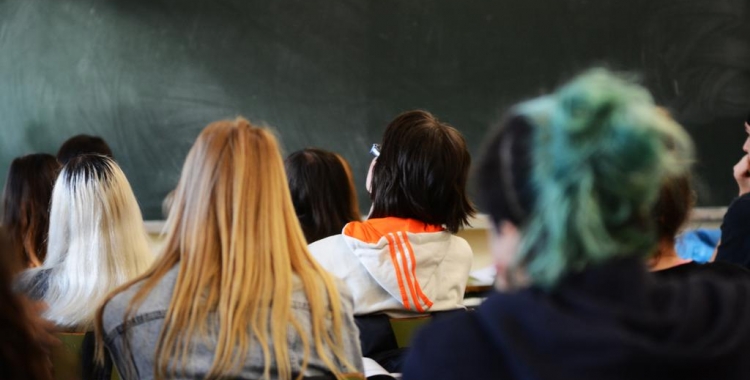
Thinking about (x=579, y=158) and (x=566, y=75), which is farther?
(x=566, y=75)

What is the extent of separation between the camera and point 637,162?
3.31 ft

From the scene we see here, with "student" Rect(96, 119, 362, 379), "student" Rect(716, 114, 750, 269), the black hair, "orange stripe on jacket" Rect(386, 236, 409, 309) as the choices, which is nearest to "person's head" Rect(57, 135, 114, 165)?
the black hair

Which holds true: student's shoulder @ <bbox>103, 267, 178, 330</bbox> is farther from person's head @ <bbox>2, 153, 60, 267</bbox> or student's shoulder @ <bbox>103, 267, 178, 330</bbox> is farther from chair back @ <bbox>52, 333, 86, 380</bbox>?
person's head @ <bbox>2, 153, 60, 267</bbox>

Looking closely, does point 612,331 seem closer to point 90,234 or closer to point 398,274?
point 398,274

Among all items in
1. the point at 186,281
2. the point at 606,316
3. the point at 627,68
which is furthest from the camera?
the point at 627,68

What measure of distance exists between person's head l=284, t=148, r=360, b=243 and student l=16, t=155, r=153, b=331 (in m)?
0.63

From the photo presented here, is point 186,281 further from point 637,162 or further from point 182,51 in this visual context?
point 182,51

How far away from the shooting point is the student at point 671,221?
1.55 metres

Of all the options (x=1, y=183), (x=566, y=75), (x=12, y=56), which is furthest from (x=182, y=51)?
(x=566, y=75)

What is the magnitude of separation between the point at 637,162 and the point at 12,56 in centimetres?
399

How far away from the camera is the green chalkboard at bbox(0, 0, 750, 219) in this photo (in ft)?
14.3

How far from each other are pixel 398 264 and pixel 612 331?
60.4 inches

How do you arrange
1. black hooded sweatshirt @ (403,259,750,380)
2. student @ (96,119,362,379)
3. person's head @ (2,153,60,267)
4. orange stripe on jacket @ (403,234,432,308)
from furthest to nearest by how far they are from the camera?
person's head @ (2,153,60,267) → orange stripe on jacket @ (403,234,432,308) → student @ (96,119,362,379) → black hooded sweatshirt @ (403,259,750,380)

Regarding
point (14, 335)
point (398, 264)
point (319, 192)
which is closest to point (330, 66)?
point (319, 192)
